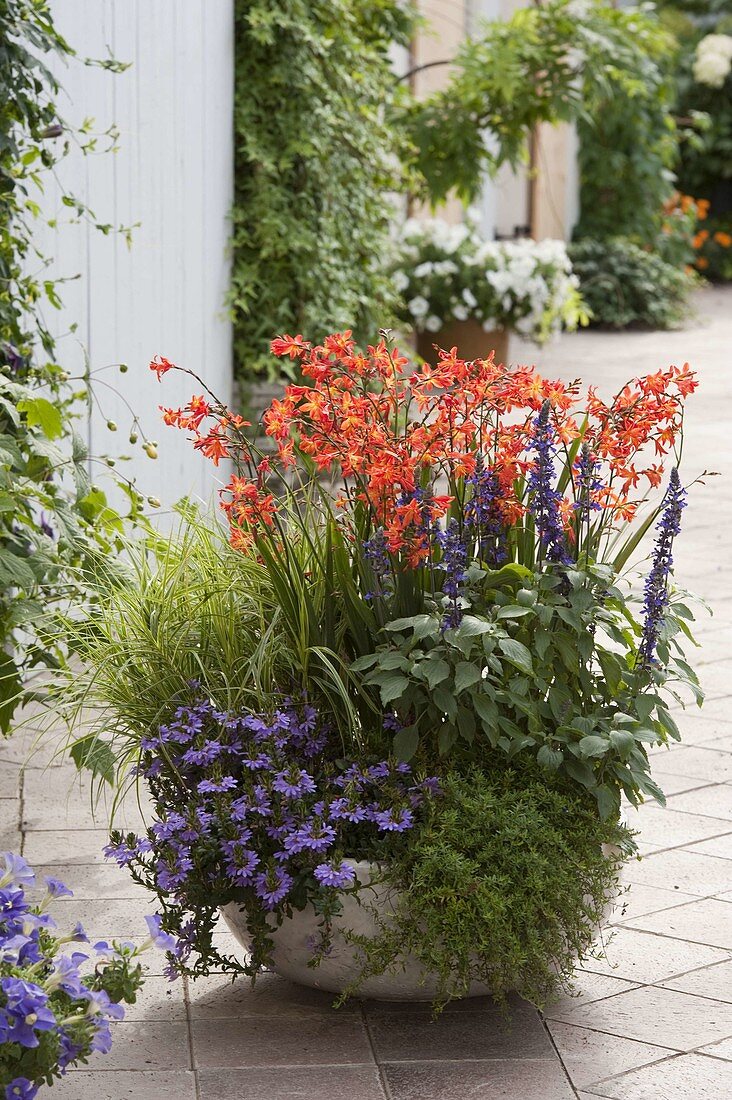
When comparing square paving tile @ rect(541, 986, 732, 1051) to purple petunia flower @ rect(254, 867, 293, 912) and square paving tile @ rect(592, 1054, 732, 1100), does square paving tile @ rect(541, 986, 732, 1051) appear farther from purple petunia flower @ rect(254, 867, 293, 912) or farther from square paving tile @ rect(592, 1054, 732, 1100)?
purple petunia flower @ rect(254, 867, 293, 912)

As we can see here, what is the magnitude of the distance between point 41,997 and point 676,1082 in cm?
110

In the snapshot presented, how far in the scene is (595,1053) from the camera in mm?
2547

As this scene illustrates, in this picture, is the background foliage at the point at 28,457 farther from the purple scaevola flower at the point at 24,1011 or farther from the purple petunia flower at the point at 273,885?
the purple scaevola flower at the point at 24,1011

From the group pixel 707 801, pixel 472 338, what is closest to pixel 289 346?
pixel 707 801

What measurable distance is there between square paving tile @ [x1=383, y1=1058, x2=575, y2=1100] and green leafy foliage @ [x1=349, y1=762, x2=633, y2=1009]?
0.34ft

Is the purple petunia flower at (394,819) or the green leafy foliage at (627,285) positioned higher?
the green leafy foliage at (627,285)

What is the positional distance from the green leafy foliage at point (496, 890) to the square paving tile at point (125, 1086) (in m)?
0.34

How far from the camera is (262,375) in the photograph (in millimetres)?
7012

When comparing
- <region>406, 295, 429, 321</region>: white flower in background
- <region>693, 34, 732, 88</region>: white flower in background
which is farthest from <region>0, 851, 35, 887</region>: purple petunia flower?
<region>693, 34, 732, 88</region>: white flower in background

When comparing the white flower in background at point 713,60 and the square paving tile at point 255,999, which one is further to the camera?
the white flower in background at point 713,60

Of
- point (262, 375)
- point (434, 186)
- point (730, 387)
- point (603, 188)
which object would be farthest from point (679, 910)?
point (603, 188)

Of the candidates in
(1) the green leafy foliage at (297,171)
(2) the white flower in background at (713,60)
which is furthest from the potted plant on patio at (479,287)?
(2) the white flower in background at (713,60)

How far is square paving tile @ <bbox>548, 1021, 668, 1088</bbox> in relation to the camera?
2482mm

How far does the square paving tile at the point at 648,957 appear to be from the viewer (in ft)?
9.38
